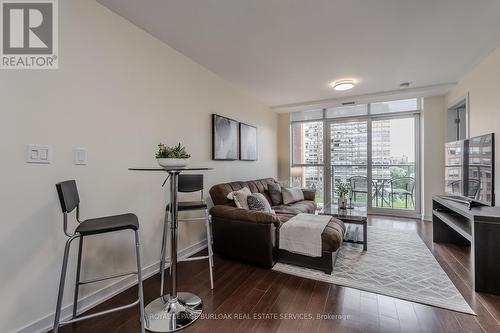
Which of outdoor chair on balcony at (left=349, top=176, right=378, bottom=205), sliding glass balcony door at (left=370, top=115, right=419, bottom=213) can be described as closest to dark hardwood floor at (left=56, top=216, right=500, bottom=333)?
sliding glass balcony door at (left=370, top=115, right=419, bottom=213)

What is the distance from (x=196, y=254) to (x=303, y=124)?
4.16m

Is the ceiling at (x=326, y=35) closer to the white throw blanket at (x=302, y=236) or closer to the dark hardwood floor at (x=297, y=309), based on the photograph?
the white throw blanket at (x=302, y=236)

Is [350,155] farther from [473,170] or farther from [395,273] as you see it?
[395,273]

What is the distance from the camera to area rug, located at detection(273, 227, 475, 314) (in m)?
1.94

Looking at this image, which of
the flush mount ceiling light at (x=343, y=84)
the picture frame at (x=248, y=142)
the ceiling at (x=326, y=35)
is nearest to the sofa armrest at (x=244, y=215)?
the picture frame at (x=248, y=142)

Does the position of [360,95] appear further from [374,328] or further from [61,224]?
[61,224]

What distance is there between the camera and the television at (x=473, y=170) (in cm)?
233

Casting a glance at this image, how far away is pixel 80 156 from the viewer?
1.75 metres

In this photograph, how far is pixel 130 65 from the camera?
214 centimetres

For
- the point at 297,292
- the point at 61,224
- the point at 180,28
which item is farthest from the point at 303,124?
the point at 61,224

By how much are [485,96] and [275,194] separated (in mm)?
3193

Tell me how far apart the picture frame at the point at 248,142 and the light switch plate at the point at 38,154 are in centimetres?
272

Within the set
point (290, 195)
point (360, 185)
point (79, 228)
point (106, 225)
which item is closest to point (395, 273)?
point (290, 195)

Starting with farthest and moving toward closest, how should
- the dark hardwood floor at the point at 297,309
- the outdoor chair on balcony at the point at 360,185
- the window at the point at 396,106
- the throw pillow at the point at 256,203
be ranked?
the outdoor chair on balcony at the point at 360,185, the window at the point at 396,106, the throw pillow at the point at 256,203, the dark hardwood floor at the point at 297,309
